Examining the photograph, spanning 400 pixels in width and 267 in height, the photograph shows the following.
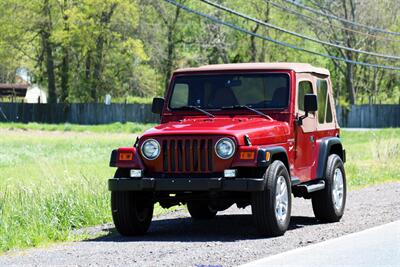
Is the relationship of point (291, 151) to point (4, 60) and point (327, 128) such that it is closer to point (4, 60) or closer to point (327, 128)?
point (327, 128)

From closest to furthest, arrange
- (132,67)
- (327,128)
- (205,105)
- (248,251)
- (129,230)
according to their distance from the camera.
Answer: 1. (248,251)
2. (129,230)
3. (205,105)
4. (327,128)
5. (132,67)

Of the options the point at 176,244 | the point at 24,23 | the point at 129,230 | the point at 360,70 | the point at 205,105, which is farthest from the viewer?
the point at 360,70

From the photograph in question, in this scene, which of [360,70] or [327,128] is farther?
[360,70]

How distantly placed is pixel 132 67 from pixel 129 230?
69.7 m

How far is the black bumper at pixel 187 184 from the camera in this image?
40.9 ft

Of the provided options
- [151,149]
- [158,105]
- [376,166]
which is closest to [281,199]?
[151,149]

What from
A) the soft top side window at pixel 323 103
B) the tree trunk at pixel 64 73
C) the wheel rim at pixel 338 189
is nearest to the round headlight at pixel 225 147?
the wheel rim at pixel 338 189

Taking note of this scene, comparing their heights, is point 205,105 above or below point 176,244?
above

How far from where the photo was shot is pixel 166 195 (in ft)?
43.9

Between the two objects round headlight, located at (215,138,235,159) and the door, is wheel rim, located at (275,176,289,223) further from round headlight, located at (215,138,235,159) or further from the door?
the door

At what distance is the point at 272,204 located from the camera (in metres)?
12.7

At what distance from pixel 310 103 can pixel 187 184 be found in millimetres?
2485

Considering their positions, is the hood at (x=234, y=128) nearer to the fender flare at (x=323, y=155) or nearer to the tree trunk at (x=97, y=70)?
the fender flare at (x=323, y=155)

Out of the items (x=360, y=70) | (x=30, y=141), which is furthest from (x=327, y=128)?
(x=360, y=70)
